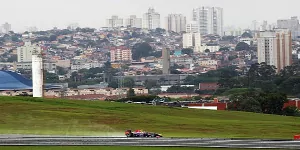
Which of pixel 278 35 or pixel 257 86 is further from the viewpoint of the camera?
pixel 278 35

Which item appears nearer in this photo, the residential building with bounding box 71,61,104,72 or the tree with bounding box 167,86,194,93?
the tree with bounding box 167,86,194,93

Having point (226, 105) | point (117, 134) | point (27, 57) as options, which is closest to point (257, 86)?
point (226, 105)

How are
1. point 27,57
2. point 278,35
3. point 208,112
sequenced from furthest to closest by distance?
point 27,57 → point 278,35 → point 208,112

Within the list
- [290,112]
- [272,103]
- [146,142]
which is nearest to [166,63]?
[272,103]

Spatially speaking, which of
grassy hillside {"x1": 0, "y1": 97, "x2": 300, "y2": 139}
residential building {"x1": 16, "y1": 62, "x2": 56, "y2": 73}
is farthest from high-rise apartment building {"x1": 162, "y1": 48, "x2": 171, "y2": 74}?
grassy hillside {"x1": 0, "y1": 97, "x2": 300, "y2": 139}

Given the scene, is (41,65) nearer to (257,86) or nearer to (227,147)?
(227,147)

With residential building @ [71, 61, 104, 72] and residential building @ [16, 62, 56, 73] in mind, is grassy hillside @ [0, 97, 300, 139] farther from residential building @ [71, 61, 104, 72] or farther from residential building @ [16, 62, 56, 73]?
residential building @ [71, 61, 104, 72]
